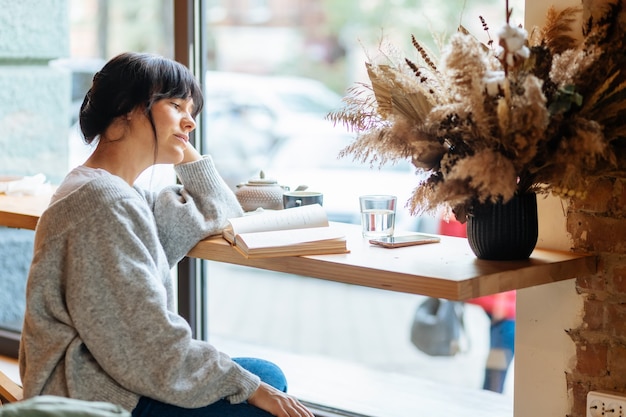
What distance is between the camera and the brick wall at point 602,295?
1.80 meters

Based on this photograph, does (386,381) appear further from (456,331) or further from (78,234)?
(78,234)

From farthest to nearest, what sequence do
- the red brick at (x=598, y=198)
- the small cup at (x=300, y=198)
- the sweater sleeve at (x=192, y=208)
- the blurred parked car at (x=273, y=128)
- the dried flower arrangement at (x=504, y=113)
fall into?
1. the blurred parked car at (x=273, y=128)
2. the small cup at (x=300, y=198)
3. the sweater sleeve at (x=192, y=208)
4. the red brick at (x=598, y=198)
5. the dried flower arrangement at (x=504, y=113)

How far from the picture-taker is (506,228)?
5.54ft

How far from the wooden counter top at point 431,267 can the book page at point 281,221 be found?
0.16 feet

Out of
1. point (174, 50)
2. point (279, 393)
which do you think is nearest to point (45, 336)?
point (279, 393)

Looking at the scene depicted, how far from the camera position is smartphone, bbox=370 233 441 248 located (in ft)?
6.17

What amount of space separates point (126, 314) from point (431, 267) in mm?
554

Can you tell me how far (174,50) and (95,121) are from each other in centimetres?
84

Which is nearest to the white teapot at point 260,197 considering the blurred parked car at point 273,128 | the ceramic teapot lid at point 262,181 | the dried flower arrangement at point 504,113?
the ceramic teapot lid at point 262,181

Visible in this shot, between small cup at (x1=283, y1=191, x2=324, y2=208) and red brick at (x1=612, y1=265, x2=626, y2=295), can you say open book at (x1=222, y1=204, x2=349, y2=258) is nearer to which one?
small cup at (x1=283, y1=191, x2=324, y2=208)

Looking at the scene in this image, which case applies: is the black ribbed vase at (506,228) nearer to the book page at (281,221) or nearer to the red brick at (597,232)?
the red brick at (597,232)

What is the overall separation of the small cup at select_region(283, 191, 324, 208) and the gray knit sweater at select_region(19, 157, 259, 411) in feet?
1.68

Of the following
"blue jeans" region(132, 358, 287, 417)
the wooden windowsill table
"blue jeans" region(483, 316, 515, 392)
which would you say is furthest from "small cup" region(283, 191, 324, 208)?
"blue jeans" region(483, 316, 515, 392)

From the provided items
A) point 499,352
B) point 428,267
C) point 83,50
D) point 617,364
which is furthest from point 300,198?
point 499,352
